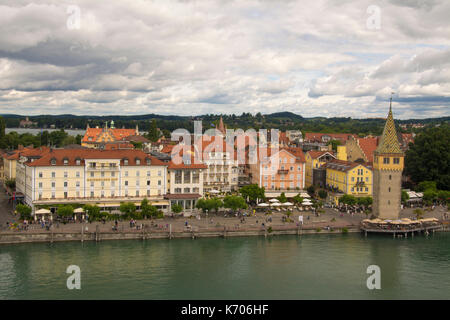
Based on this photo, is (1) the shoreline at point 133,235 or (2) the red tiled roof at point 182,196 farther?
(2) the red tiled roof at point 182,196

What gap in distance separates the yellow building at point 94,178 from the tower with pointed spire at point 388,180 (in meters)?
26.3

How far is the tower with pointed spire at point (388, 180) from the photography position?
55.6m

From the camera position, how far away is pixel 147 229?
159 ft

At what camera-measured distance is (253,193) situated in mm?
59969

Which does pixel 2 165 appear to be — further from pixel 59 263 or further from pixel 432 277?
pixel 432 277

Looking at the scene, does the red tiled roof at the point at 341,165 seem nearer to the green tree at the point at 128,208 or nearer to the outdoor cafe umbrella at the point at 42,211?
the green tree at the point at 128,208

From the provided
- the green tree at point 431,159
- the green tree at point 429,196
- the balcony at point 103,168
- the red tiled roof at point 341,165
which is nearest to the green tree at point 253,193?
the red tiled roof at point 341,165

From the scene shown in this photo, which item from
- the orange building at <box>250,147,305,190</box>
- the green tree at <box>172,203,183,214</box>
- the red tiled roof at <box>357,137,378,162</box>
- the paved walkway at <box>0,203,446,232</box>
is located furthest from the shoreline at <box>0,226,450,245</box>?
the red tiled roof at <box>357,137,378,162</box>

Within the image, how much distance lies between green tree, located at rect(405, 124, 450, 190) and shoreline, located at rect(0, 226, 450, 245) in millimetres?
27021

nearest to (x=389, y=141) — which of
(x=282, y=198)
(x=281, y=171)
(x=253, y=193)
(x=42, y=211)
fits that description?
(x=282, y=198)

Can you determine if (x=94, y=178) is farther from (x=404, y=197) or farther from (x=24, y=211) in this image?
(x=404, y=197)

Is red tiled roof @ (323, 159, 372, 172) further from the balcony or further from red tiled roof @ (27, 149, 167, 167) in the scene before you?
the balcony

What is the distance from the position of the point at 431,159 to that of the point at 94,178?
52817 millimetres

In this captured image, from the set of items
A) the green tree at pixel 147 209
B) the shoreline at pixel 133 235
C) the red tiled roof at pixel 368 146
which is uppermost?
the red tiled roof at pixel 368 146
